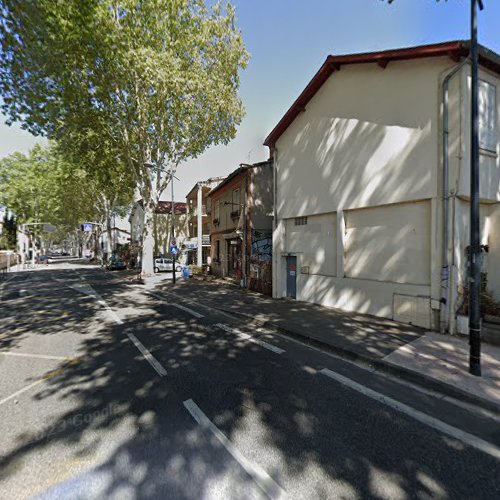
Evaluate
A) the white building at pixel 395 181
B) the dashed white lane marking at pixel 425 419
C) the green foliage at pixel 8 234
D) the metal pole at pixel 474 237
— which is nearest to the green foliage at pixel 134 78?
the white building at pixel 395 181

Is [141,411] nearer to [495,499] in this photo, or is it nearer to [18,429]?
[18,429]

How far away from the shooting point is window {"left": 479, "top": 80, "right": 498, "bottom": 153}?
7367 mm

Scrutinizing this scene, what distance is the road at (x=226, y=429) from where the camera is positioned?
2607 mm

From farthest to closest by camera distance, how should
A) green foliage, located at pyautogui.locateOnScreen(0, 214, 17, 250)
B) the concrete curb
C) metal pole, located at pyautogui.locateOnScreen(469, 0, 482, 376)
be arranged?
1. green foliage, located at pyautogui.locateOnScreen(0, 214, 17, 250)
2. metal pole, located at pyautogui.locateOnScreen(469, 0, 482, 376)
3. the concrete curb

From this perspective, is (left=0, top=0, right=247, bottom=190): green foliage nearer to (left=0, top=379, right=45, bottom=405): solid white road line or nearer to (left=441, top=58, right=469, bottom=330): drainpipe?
(left=0, top=379, right=45, bottom=405): solid white road line

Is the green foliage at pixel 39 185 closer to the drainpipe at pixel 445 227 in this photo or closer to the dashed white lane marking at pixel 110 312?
the dashed white lane marking at pixel 110 312

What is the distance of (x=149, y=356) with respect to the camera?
A: 18.7ft

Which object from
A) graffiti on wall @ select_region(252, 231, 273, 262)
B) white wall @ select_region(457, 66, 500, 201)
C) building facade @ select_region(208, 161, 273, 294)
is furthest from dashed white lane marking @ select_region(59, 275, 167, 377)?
white wall @ select_region(457, 66, 500, 201)

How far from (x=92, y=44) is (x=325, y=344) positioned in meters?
16.3

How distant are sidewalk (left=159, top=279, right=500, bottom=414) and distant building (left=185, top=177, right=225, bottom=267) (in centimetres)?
1590

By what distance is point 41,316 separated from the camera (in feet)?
31.0

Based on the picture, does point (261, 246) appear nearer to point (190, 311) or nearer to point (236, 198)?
point (236, 198)

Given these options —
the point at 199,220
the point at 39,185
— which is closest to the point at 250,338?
the point at 199,220

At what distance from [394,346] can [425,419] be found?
2.60m
